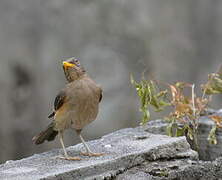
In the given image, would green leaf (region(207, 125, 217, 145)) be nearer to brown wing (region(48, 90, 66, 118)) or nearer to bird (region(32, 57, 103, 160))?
bird (region(32, 57, 103, 160))

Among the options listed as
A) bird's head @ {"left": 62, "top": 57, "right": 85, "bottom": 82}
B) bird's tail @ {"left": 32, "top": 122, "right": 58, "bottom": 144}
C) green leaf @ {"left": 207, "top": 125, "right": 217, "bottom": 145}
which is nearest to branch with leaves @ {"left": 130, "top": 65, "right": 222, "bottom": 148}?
green leaf @ {"left": 207, "top": 125, "right": 217, "bottom": 145}

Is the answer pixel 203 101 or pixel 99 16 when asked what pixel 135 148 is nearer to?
pixel 203 101

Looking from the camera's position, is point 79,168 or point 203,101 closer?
point 79,168

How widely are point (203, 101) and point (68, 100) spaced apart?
109 centimetres

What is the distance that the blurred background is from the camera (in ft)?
21.7

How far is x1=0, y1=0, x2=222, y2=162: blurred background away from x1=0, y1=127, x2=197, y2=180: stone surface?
2.61 metres

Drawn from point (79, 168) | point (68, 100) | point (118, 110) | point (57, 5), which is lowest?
point (118, 110)

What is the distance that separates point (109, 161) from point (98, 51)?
3.52m

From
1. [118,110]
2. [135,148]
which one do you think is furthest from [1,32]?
[135,148]

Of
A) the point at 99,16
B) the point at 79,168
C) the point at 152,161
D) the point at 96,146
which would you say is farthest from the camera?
the point at 99,16

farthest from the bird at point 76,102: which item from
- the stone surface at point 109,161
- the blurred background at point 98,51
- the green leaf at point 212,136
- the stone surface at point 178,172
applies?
the blurred background at point 98,51

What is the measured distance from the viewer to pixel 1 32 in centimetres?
651

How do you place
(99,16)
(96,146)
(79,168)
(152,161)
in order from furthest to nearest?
(99,16), (96,146), (152,161), (79,168)

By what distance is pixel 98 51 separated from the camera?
6.96 metres
